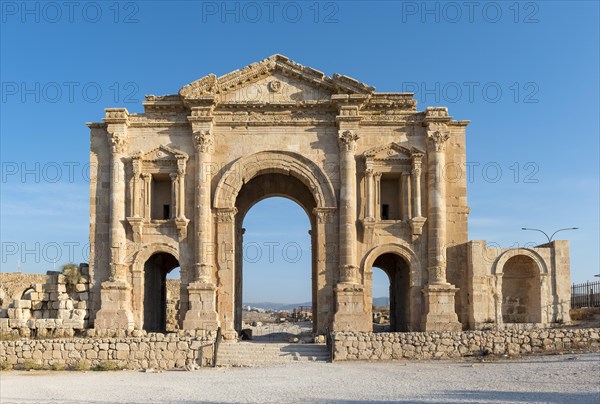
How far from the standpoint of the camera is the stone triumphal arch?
84.4 ft

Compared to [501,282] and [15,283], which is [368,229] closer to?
[501,282]

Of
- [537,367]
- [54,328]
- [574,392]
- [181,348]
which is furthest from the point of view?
[54,328]

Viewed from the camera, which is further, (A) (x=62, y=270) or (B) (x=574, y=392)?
(A) (x=62, y=270)

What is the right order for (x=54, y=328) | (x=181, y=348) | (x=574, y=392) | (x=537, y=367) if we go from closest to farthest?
1. (x=574, y=392)
2. (x=537, y=367)
3. (x=181, y=348)
4. (x=54, y=328)

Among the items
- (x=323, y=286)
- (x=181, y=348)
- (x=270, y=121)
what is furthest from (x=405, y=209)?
(x=181, y=348)

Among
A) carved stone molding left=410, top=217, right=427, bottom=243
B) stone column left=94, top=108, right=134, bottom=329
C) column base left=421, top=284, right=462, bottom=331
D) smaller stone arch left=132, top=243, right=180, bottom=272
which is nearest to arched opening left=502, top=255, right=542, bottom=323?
column base left=421, top=284, right=462, bottom=331

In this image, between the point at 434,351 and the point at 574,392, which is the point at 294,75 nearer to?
the point at 434,351

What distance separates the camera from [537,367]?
19.0 m

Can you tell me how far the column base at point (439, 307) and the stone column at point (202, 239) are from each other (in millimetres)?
7488

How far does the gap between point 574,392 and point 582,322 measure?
1255 centimetres

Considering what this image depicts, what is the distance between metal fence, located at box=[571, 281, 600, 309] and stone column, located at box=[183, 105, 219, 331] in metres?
17.0

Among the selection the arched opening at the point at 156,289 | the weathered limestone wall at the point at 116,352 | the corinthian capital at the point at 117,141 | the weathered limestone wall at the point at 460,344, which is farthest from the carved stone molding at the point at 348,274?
the corinthian capital at the point at 117,141

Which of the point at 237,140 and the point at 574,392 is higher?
the point at 237,140

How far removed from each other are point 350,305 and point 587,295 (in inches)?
522
